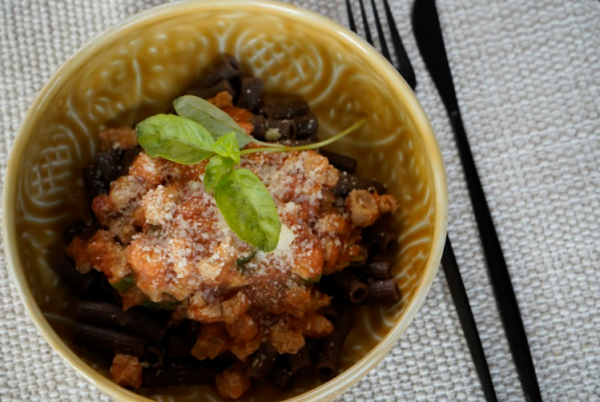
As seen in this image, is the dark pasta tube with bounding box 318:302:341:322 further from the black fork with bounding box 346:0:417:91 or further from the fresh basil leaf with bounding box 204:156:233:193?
the black fork with bounding box 346:0:417:91

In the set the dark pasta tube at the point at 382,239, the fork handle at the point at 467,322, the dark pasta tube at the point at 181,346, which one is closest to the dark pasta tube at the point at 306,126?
the dark pasta tube at the point at 382,239

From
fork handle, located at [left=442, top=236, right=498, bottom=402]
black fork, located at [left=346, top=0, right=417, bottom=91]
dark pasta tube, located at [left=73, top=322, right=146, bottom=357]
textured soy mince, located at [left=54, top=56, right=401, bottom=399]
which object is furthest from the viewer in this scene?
black fork, located at [left=346, top=0, right=417, bottom=91]

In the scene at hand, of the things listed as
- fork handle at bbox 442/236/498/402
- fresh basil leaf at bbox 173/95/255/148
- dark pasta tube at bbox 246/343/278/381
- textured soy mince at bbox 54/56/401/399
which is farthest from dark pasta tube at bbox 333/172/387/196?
dark pasta tube at bbox 246/343/278/381

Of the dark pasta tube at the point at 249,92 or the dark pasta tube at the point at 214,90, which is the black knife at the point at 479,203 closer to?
the dark pasta tube at the point at 249,92

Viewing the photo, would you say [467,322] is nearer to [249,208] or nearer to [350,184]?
[350,184]

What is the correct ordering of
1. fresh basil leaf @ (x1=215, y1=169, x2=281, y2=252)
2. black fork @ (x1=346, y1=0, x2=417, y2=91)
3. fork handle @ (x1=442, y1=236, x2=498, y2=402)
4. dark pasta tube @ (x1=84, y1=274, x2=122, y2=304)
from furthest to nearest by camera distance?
black fork @ (x1=346, y1=0, x2=417, y2=91), fork handle @ (x1=442, y1=236, x2=498, y2=402), dark pasta tube @ (x1=84, y1=274, x2=122, y2=304), fresh basil leaf @ (x1=215, y1=169, x2=281, y2=252)

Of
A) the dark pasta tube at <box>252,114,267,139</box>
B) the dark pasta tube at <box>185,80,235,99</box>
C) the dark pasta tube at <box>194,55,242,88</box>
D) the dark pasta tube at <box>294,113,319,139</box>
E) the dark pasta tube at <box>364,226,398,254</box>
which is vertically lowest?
the dark pasta tube at <box>364,226,398,254</box>

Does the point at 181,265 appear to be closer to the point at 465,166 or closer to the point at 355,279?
the point at 355,279
